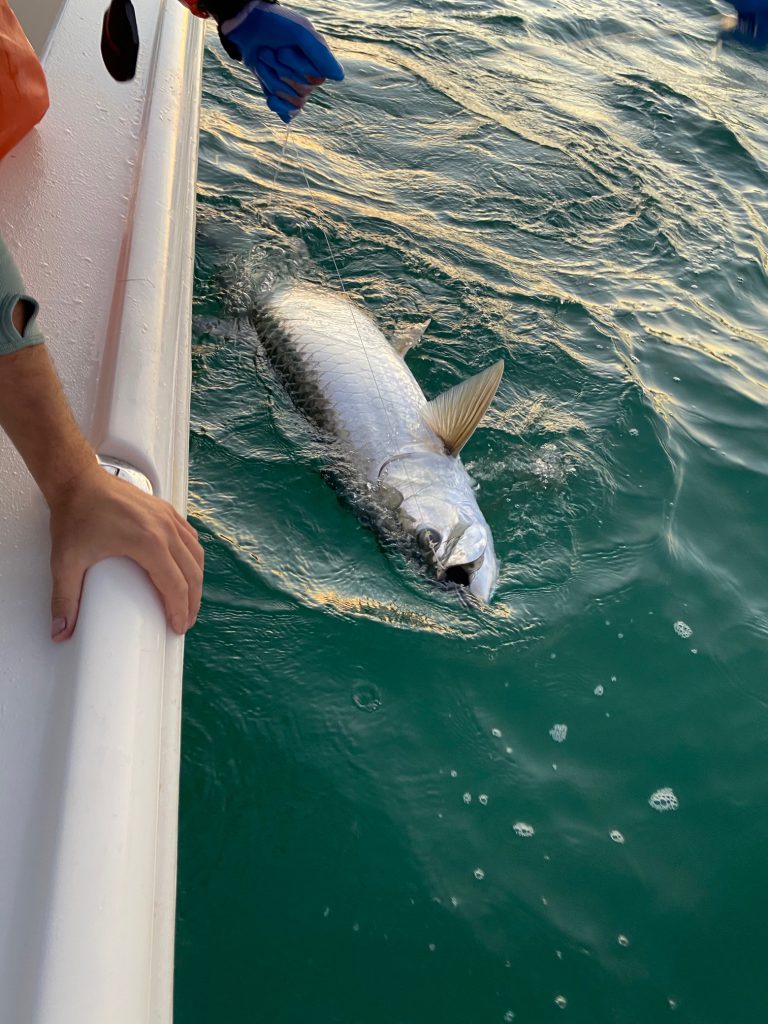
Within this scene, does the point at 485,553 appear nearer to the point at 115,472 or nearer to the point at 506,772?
the point at 506,772

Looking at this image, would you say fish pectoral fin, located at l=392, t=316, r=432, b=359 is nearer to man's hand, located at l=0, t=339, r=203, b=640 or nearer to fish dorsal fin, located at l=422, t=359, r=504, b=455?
fish dorsal fin, located at l=422, t=359, r=504, b=455

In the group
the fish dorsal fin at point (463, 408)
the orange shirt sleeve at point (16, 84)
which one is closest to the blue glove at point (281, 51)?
the orange shirt sleeve at point (16, 84)

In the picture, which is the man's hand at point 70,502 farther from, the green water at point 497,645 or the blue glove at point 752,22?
the blue glove at point 752,22

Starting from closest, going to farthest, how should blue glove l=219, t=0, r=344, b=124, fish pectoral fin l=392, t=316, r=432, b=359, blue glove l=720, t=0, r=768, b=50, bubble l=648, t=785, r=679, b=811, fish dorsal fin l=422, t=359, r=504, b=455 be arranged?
blue glove l=720, t=0, r=768, b=50
bubble l=648, t=785, r=679, b=811
blue glove l=219, t=0, r=344, b=124
fish dorsal fin l=422, t=359, r=504, b=455
fish pectoral fin l=392, t=316, r=432, b=359

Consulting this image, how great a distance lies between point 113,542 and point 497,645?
1.52 meters

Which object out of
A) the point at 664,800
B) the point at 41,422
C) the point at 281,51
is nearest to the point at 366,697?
the point at 664,800

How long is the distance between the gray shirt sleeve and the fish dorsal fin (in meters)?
1.82

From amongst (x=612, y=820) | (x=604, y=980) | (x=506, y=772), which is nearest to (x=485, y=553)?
(x=506, y=772)

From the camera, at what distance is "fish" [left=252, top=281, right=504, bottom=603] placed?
295 centimetres

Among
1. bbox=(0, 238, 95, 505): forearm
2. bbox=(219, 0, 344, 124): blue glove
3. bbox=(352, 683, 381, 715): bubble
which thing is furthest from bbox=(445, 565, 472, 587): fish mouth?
bbox=(219, 0, 344, 124): blue glove

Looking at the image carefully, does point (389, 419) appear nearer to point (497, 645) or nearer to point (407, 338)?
point (407, 338)

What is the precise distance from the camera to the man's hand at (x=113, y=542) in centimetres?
157

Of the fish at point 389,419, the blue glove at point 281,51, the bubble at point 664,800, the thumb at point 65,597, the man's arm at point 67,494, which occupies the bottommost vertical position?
the bubble at point 664,800

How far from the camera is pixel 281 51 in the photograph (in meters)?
2.81
